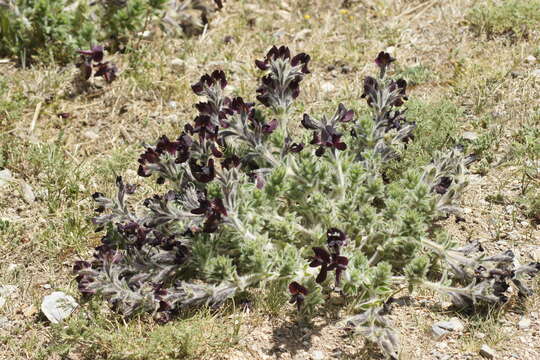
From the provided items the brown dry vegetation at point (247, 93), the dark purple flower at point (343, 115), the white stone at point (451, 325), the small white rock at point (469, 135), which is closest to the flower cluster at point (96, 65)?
the brown dry vegetation at point (247, 93)

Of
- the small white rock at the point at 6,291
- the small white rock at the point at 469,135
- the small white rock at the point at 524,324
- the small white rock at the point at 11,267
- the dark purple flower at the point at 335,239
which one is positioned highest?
the small white rock at the point at 469,135

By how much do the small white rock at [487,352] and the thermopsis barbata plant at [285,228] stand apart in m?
0.26

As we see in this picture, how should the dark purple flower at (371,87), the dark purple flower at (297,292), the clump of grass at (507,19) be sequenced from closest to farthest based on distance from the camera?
1. the dark purple flower at (297,292)
2. the dark purple flower at (371,87)
3. the clump of grass at (507,19)

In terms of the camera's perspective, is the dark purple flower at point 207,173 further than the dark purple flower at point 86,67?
No

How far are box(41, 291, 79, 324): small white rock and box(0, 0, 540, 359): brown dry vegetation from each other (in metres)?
0.08

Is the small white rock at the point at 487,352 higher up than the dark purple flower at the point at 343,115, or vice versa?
the dark purple flower at the point at 343,115

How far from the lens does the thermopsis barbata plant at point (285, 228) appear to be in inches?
137

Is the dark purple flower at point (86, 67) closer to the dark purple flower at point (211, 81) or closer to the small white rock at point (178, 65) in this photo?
the small white rock at point (178, 65)

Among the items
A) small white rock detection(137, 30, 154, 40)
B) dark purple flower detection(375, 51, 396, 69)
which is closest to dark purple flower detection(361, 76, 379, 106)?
dark purple flower detection(375, 51, 396, 69)

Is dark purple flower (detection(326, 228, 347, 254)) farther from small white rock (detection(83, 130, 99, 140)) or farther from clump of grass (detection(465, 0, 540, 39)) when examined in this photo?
clump of grass (detection(465, 0, 540, 39))

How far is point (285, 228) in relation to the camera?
364 cm

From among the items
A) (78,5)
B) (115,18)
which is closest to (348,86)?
(115,18)

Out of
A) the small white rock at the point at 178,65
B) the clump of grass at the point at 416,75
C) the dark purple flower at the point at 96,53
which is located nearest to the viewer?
the clump of grass at the point at 416,75

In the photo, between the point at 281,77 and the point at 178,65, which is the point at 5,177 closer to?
the point at 178,65
